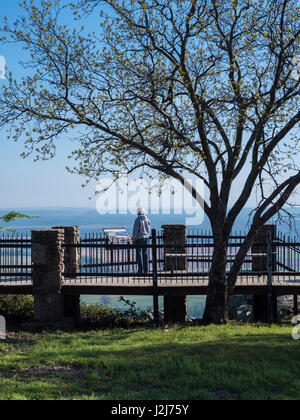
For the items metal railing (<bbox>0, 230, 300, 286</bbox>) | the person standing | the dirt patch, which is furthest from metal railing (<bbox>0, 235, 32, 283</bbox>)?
the dirt patch

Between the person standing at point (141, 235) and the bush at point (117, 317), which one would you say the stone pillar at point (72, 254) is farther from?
the person standing at point (141, 235)

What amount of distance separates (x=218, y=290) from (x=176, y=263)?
2272 millimetres

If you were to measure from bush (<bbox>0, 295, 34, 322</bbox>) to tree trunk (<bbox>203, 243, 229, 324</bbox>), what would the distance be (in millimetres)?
6150

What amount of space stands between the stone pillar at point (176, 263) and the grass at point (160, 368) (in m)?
4.33

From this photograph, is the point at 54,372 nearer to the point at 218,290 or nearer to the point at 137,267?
the point at 218,290

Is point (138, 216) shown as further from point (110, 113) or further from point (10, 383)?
point (10, 383)

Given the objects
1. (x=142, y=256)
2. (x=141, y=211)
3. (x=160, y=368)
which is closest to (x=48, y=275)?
(x=142, y=256)

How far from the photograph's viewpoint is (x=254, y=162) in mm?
14133

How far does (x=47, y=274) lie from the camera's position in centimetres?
1543

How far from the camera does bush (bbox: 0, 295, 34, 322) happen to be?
1647 centimetres

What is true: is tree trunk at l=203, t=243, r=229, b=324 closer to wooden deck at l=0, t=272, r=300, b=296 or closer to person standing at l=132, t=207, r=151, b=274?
wooden deck at l=0, t=272, r=300, b=296

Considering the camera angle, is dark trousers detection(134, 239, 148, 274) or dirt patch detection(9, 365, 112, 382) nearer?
dirt patch detection(9, 365, 112, 382)

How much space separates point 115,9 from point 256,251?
10.1 metres

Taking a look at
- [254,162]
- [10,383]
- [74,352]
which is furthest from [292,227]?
[10,383]
